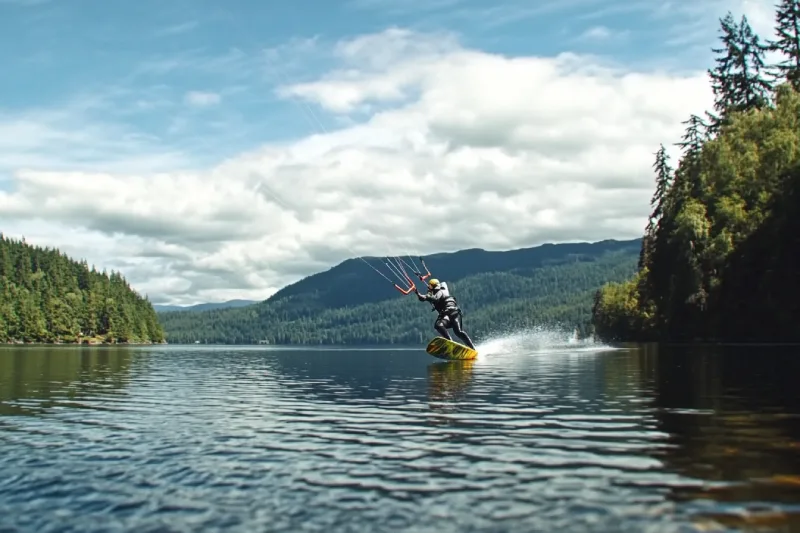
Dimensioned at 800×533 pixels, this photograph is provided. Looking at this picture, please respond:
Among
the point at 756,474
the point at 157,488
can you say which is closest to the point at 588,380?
the point at 756,474

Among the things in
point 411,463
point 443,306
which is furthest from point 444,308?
point 411,463

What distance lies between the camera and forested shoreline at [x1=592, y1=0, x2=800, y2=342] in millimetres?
71750

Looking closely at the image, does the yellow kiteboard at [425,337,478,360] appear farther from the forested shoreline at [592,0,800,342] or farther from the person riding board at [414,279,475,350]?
the forested shoreline at [592,0,800,342]

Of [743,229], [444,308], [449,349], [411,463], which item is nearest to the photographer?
[411,463]

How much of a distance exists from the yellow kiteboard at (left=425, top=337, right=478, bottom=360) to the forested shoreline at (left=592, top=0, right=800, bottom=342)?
35860 millimetres

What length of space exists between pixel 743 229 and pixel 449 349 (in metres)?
42.5

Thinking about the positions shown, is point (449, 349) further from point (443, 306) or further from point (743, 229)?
point (743, 229)

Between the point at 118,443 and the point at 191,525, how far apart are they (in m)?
7.70

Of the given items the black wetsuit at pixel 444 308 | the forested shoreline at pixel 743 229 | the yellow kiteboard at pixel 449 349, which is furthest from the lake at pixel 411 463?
the forested shoreline at pixel 743 229

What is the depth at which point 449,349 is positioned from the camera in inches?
2076

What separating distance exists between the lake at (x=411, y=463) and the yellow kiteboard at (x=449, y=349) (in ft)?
79.3

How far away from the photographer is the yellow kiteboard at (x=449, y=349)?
51.8 meters

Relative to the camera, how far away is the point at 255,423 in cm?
2025

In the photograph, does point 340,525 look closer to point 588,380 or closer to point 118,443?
point 118,443
